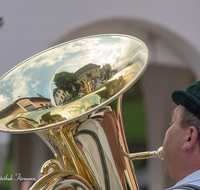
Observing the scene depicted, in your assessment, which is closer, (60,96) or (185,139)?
(185,139)

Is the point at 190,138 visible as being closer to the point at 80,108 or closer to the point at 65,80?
the point at 80,108

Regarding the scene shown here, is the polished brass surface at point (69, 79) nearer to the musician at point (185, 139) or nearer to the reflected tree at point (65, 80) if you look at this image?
the reflected tree at point (65, 80)

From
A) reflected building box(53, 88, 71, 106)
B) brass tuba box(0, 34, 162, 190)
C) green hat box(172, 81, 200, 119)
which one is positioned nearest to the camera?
green hat box(172, 81, 200, 119)

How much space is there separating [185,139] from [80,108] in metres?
0.46

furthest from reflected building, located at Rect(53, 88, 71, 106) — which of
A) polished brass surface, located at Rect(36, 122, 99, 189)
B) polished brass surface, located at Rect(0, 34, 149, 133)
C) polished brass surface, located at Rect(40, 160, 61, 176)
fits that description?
polished brass surface, located at Rect(40, 160, 61, 176)

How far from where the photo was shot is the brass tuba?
1053 mm

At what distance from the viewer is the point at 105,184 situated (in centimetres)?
108

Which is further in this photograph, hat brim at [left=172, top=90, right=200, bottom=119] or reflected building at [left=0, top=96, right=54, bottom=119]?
reflected building at [left=0, top=96, right=54, bottom=119]

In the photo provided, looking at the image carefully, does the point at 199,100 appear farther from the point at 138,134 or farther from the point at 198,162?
the point at 138,134

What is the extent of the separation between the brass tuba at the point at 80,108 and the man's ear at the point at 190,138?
17 cm

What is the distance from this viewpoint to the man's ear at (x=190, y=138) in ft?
3.01

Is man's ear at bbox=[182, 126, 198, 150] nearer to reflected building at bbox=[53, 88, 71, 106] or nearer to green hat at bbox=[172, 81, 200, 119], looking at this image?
green hat at bbox=[172, 81, 200, 119]

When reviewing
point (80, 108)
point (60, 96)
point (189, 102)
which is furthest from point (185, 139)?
point (60, 96)

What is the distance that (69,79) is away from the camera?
1.22 m
